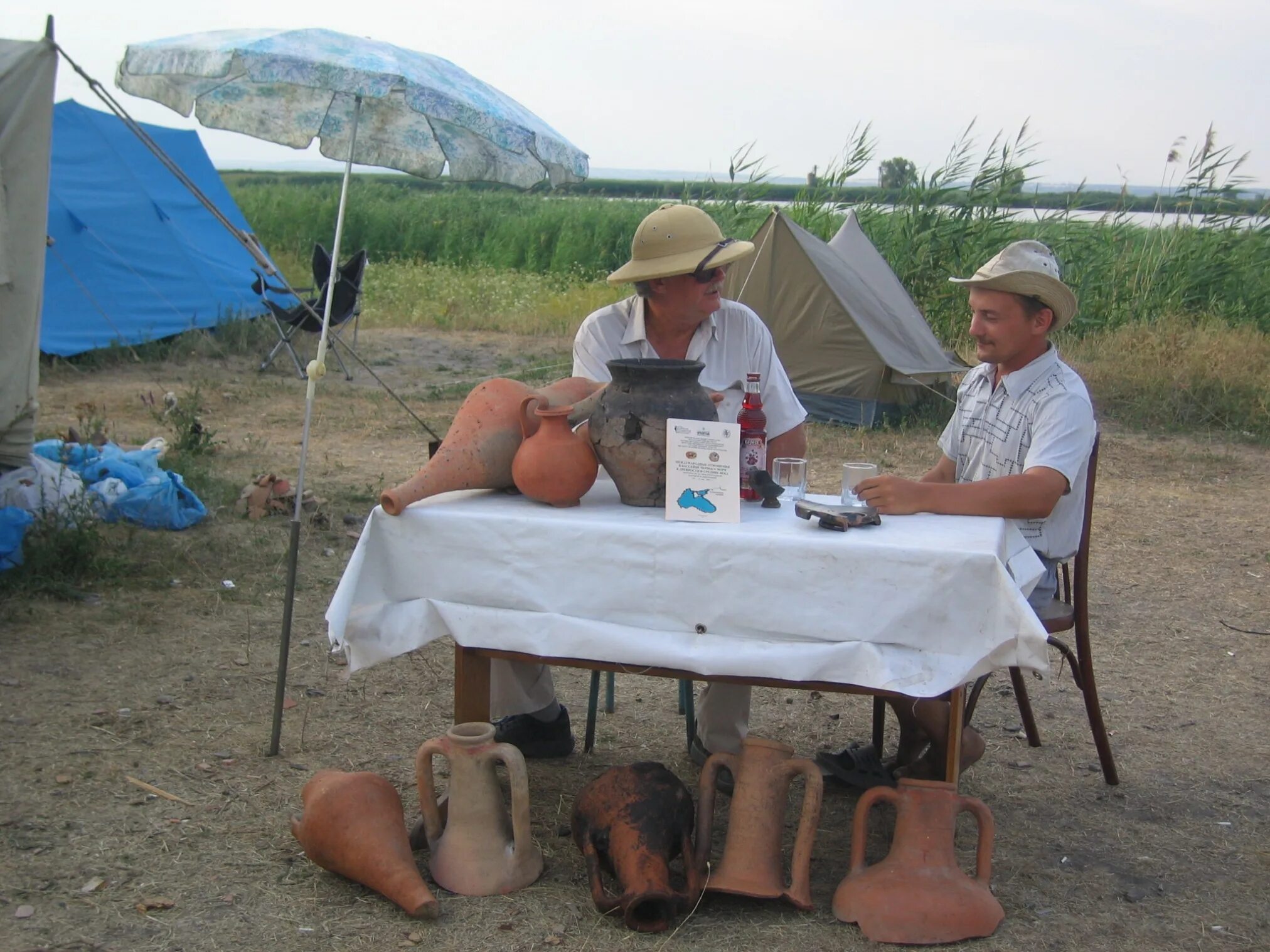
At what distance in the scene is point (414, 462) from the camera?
722cm

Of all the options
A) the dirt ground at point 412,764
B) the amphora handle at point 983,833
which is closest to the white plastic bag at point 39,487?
the dirt ground at point 412,764

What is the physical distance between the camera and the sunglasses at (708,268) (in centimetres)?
306

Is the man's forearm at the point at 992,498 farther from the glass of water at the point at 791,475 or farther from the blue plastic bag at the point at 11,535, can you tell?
the blue plastic bag at the point at 11,535

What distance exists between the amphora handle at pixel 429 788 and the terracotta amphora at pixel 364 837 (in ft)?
0.17

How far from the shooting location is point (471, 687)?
A: 2787 mm

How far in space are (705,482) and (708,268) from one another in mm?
729

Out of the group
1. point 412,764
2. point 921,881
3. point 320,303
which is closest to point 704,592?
point 921,881

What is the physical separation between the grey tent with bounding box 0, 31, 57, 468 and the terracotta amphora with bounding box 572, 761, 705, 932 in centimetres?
326

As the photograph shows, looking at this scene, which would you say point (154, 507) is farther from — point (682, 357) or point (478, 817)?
point (478, 817)

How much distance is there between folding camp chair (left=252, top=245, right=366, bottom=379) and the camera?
30.5 feet

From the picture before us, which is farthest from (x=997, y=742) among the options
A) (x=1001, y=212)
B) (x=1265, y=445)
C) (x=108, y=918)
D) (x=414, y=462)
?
(x=1001, y=212)

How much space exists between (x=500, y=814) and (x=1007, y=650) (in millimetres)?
1123

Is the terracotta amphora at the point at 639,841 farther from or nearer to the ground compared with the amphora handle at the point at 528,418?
nearer to the ground

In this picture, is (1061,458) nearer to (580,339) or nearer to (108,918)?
(580,339)
